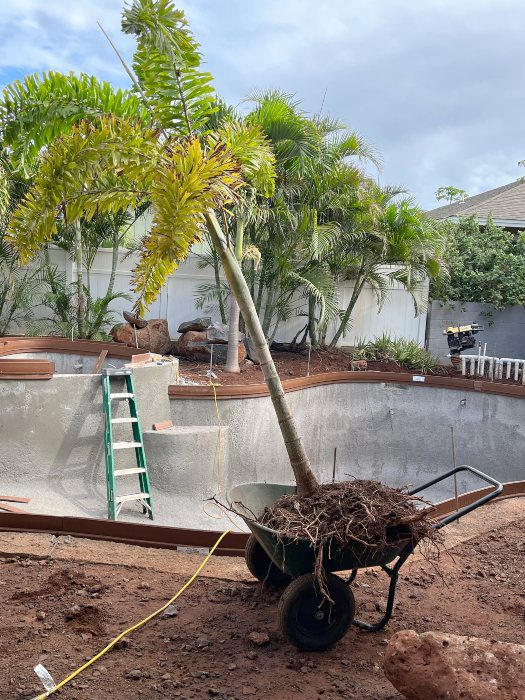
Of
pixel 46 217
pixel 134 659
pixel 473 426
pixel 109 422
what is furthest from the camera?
pixel 473 426

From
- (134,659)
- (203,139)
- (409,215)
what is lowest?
(134,659)

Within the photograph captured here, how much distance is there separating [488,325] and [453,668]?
14.4 m

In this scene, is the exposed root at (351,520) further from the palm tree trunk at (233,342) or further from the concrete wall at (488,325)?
the concrete wall at (488,325)

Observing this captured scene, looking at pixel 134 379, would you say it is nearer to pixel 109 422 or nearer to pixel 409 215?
pixel 109 422

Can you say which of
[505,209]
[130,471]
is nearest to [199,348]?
[130,471]

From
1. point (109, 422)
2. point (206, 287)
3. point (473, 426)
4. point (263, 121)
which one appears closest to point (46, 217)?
point (109, 422)

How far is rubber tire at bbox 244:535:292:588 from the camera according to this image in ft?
15.8

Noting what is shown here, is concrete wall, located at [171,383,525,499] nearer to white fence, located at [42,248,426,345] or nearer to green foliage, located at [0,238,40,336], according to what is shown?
white fence, located at [42,248,426,345]

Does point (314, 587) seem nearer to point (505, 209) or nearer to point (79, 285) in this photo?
point (79, 285)

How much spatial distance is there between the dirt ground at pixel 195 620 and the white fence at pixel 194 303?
945cm

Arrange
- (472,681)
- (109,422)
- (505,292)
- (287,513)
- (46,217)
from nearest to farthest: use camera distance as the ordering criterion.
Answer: (472,681) → (287,513) → (46,217) → (109,422) → (505,292)

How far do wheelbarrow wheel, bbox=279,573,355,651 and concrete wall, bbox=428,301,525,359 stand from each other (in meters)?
12.8

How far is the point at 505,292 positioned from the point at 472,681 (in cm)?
1455

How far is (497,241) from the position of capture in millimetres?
16906
